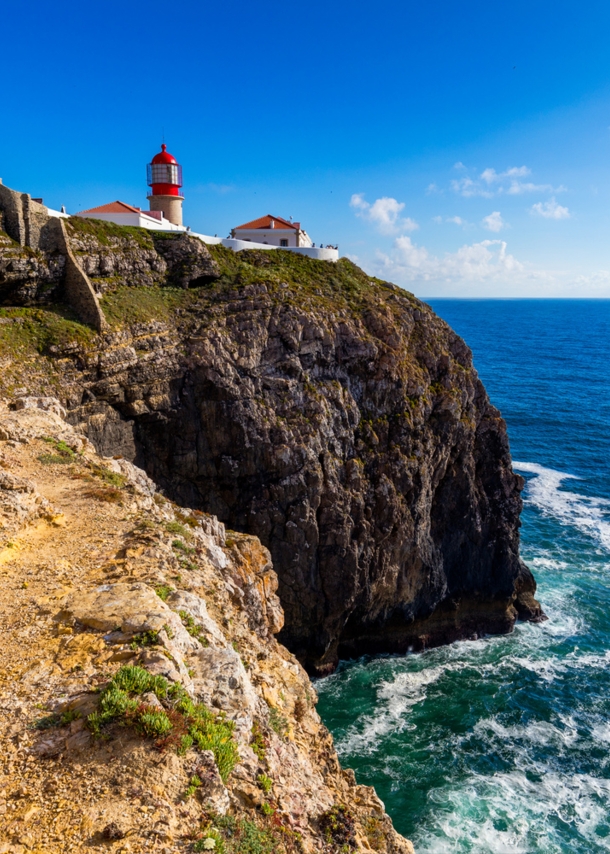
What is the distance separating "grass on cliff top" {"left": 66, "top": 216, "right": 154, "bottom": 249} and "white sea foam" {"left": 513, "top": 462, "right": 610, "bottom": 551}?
4175cm

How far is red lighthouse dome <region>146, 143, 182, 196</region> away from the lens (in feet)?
161

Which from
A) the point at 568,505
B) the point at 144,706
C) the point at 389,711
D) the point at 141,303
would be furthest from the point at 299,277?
the point at 144,706

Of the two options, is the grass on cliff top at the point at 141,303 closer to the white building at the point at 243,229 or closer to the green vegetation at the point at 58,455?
the white building at the point at 243,229

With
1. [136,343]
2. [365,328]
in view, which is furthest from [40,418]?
[365,328]

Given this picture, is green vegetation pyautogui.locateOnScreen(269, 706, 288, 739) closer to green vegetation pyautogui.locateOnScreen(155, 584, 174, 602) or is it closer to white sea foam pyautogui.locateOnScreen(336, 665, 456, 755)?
green vegetation pyautogui.locateOnScreen(155, 584, 174, 602)

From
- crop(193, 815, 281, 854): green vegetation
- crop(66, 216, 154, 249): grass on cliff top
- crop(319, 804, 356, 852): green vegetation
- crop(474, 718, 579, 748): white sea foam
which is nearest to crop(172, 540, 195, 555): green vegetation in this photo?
crop(319, 804, 356, 852): green vegetation

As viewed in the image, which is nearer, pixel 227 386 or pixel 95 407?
pixel 95 407

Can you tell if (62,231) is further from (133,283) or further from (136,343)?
(136,343)

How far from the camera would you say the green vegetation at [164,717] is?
8.84 m

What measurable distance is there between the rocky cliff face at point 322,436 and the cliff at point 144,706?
53.2 feet

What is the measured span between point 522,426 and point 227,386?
172 feet

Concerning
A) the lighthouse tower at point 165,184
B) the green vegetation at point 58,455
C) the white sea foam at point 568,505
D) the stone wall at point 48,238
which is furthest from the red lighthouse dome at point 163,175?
the white sea foam at point 568,505

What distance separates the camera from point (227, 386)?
3428 cm

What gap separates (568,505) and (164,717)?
53.5 meters
